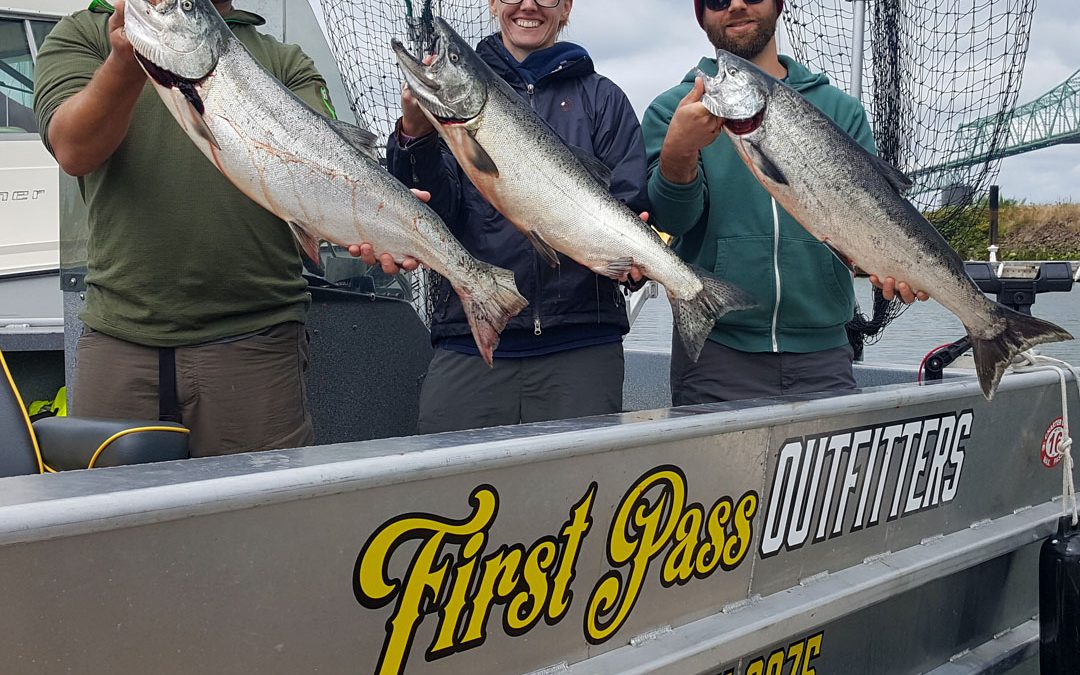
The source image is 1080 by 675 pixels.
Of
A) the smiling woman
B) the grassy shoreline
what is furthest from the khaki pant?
the grassy shoreline

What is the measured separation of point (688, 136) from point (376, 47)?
1.69 m

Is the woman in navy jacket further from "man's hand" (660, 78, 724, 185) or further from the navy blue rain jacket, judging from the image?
"man's hand" (660, 78, 724, 185)

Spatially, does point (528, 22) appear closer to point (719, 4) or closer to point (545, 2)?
point (545, 2)

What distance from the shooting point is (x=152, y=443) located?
6.05 ft

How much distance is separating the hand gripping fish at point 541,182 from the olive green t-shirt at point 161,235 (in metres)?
0.54

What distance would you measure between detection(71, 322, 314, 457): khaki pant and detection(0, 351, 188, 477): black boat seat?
659mm


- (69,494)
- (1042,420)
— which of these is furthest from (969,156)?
(69,494)

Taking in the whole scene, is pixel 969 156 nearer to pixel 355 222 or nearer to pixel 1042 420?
pixel 1042 420

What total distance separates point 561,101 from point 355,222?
41.0 inches

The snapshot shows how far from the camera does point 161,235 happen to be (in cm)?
261

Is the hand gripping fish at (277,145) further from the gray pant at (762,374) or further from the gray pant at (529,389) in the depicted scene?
the gray pant at (762,374)

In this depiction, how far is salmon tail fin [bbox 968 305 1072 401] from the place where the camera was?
260 centimetres

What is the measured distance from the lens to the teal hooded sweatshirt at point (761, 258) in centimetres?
312

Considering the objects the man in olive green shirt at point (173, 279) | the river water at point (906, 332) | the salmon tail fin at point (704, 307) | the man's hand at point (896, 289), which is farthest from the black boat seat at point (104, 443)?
the river water at point (906, 332)
